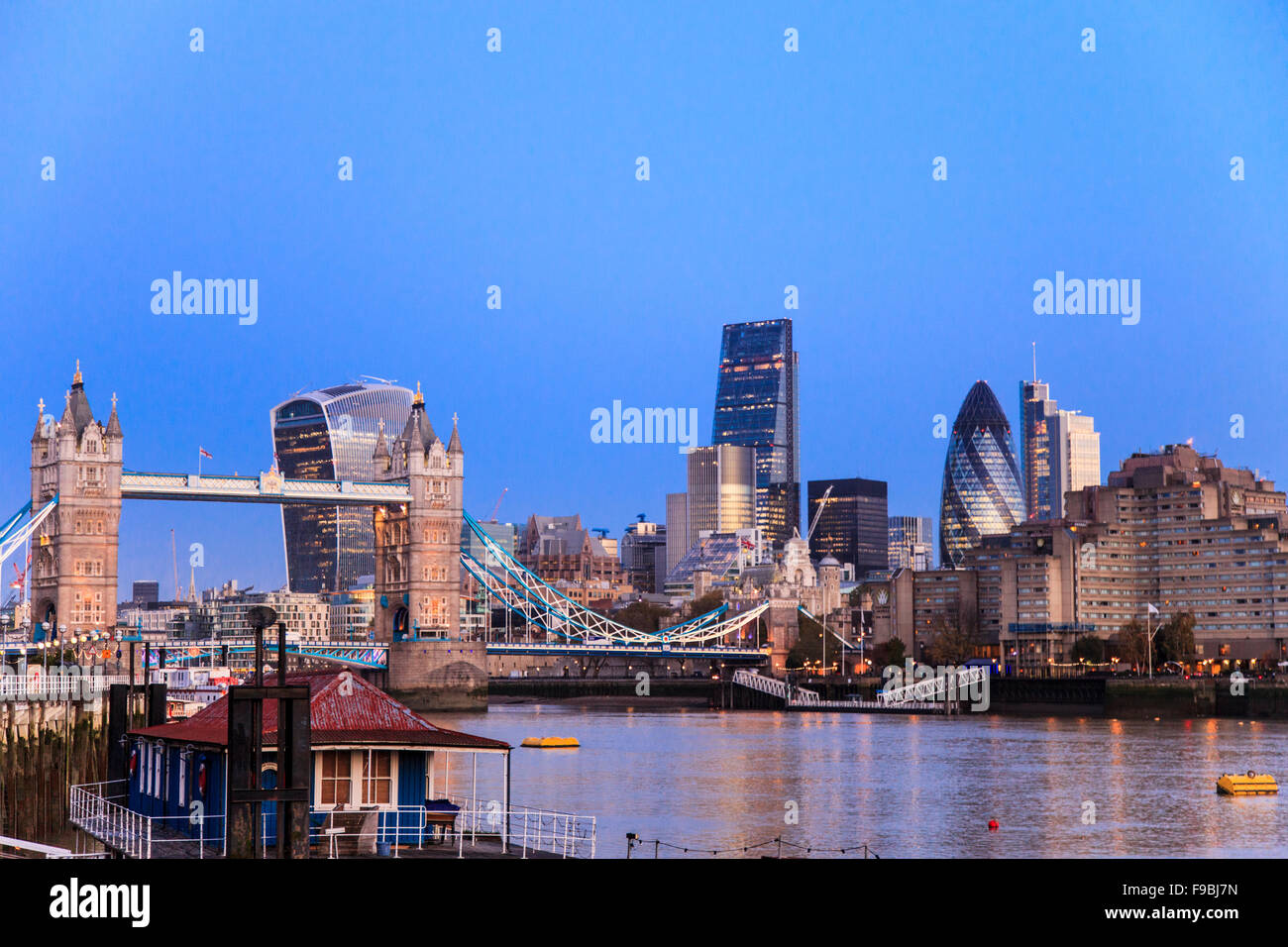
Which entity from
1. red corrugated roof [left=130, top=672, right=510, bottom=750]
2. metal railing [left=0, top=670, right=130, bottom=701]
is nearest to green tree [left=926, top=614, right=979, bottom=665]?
metal railing [left=0, top=670, right=130, bottom=701]

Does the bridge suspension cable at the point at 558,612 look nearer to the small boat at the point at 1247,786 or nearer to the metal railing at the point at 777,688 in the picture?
the metal railing at the point at 777,688

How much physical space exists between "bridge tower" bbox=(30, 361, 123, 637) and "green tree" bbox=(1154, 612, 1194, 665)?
80.6m

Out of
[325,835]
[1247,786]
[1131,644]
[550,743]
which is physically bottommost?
[550,743]

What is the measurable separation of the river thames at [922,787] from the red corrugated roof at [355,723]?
12.2 m

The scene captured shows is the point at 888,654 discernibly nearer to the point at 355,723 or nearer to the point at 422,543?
the point at 422,543

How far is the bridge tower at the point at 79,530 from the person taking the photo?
106875mm

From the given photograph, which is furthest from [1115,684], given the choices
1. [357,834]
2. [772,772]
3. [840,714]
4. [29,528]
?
[357,834]

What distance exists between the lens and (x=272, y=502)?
111375 mm

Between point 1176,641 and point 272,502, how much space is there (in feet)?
236

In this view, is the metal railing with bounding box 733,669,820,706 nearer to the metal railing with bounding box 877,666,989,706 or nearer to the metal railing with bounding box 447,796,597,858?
the metal railing with bounding box 877,666,989,706

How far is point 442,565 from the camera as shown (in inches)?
4771

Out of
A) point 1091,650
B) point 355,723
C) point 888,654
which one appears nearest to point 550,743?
point 355,723

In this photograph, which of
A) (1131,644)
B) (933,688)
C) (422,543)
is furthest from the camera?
(1131,644)
